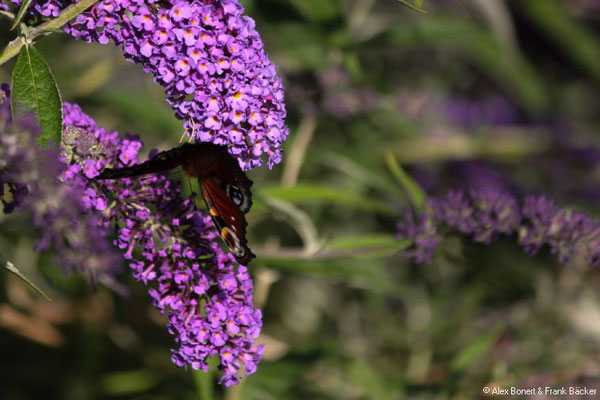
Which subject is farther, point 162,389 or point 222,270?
point 162,389

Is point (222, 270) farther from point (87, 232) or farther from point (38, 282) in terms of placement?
point (38, 282)

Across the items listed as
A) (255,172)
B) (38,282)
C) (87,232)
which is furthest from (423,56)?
(87,232)

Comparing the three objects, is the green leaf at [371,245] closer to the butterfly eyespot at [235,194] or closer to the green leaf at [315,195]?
the green leaf at [315,195]

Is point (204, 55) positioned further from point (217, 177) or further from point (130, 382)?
point (130, 382)

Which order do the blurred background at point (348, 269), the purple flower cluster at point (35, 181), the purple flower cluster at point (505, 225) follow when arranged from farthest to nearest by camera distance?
the blurred background at point (348, 269)
the purple flower cluster at point (505, 225)
the purple flower cluster at point (35, 181)

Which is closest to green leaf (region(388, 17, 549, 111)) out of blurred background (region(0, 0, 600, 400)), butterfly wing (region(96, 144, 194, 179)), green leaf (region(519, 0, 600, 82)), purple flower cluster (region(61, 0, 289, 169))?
blurred background (region(0, 0, 600, 400))

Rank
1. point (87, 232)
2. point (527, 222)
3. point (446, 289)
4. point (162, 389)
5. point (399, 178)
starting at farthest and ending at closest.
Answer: point (446, 289), point (162, 389), point (399, 178), point (527, 222), point (87, 232)

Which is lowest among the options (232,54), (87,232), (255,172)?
(87,232)

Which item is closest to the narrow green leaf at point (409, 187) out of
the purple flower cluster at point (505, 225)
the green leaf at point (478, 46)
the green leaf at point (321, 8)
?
the purple flower cluster at point (505, 225)
